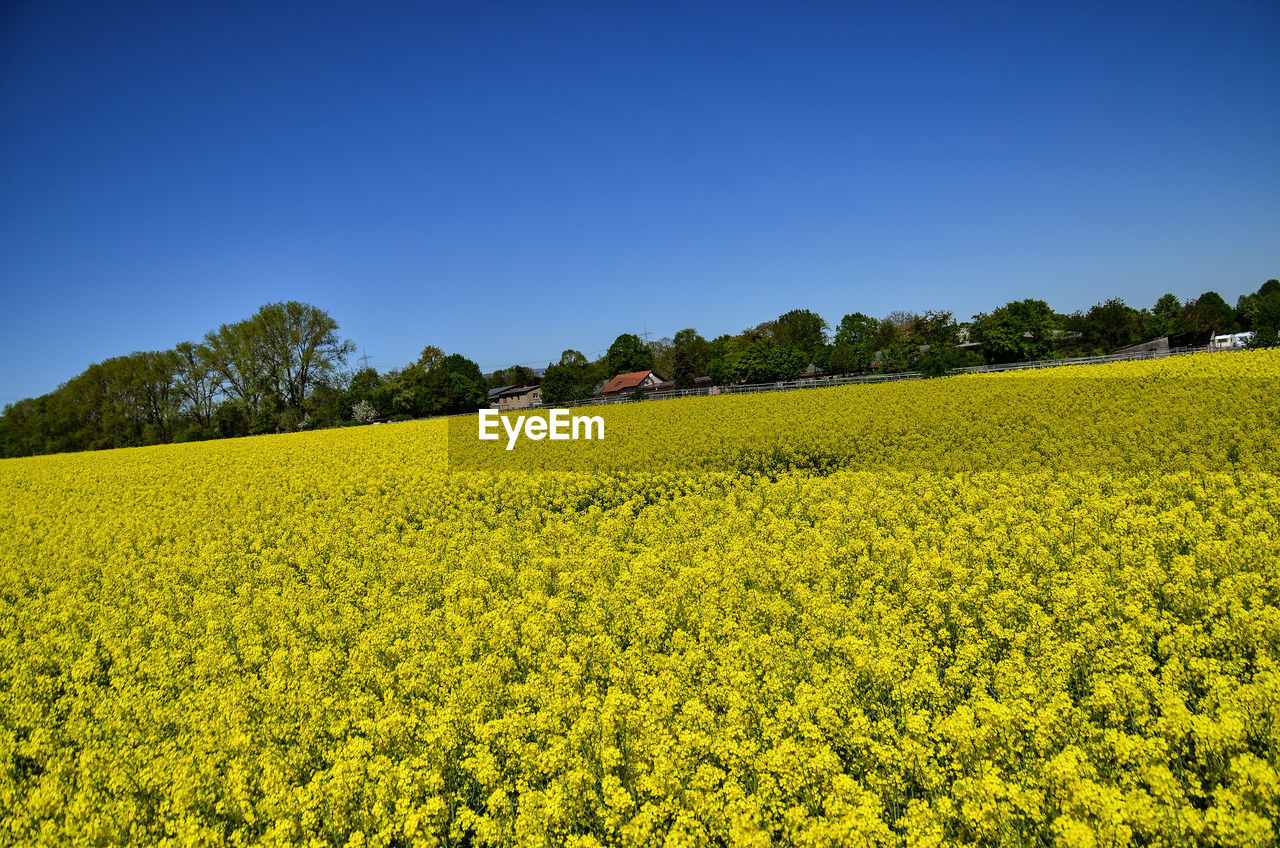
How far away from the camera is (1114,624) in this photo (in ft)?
22.9

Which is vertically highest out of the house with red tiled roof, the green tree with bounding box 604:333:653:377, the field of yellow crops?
the green tree with bounding box 604:333:653:377

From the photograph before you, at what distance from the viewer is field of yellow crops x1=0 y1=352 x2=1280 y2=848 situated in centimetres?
470

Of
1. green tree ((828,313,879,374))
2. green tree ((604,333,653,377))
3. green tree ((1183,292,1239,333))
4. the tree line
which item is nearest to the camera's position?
the tree line

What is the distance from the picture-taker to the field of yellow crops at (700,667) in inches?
185

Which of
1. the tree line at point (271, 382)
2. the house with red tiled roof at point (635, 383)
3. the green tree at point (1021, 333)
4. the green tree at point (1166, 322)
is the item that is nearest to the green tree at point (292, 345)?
the tree line at point (271, 382)

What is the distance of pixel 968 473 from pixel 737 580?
8.35 metres

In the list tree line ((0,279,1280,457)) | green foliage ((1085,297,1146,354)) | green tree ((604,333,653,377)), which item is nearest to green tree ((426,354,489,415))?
tree line ((0,279,1280,457))

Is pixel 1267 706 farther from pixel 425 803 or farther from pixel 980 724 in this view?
pixel 425 803

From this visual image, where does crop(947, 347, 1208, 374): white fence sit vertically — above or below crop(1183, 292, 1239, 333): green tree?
below

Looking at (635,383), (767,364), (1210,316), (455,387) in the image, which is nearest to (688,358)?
(635,383)

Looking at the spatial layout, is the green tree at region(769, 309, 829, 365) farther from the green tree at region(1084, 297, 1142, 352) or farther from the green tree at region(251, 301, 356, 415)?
the green tree at region(251, 301, 356, 415)

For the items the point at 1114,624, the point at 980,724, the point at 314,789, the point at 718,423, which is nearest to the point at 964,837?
the point at 980,724

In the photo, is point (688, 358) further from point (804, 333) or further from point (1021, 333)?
point (1021, 333)

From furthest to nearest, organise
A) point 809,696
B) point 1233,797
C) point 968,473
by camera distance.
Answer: point 968,473 → point 809,696 → point 1233,797
